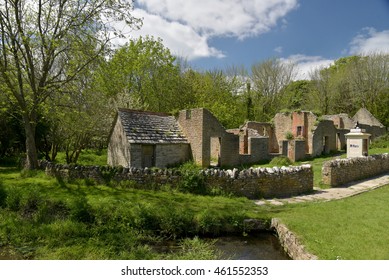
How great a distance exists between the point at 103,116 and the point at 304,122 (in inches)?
773

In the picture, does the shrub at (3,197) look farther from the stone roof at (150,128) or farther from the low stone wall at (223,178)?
the stone roof at (150,128)

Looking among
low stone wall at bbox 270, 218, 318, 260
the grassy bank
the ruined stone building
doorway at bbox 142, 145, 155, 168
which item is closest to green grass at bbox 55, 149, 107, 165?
the ruined stone building

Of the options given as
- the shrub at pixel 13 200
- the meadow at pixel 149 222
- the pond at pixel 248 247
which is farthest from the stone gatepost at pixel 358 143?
the shrub at pixel 13 200

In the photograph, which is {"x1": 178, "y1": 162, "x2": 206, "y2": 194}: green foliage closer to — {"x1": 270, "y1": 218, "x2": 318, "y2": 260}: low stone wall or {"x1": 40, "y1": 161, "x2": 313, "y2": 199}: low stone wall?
{"x1": 40, "y1": 161, "x2": 313, "y2": 199}: low stone wall

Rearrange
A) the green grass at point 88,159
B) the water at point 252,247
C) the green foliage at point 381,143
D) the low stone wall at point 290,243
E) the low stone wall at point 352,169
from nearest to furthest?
the low stone wall at point 290,243 → the water at point 252,247 → the low stone wall at point 352,169 → the green grass at point 88,159 → the green foliage at point 381,143

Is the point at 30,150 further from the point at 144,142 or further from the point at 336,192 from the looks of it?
the point at 336,192

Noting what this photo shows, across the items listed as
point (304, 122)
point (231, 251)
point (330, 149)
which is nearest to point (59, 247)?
point (231, 251)

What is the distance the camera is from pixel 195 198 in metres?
11.2

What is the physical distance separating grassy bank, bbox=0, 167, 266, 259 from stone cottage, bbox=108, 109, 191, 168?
534cm

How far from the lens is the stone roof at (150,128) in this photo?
1750 centimetres

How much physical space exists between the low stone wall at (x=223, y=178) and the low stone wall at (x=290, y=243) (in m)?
3.02

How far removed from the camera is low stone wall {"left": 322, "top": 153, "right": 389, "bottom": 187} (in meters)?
14.5

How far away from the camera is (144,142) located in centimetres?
1725
